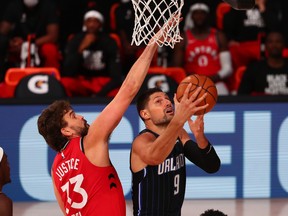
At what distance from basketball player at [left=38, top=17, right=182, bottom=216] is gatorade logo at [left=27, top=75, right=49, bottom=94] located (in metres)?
3.97

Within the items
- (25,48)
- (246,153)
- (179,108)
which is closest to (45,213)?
(246,153)

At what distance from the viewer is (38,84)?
32.8 ft

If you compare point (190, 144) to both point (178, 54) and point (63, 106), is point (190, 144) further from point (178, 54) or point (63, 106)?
point (178, 54)

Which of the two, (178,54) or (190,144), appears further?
(178,54)

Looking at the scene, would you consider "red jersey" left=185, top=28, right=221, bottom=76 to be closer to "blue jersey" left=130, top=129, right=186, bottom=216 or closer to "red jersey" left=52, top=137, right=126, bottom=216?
"blue jersey" left=130, top=129, right=186, bottom=216

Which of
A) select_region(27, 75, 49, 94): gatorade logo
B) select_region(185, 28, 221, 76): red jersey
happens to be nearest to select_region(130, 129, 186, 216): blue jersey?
select_region(27, 75, 49, 94): gatorade logo

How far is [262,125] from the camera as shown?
30.9 feet

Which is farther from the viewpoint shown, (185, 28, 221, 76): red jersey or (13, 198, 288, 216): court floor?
(185, 28, 221, 76): red jersey

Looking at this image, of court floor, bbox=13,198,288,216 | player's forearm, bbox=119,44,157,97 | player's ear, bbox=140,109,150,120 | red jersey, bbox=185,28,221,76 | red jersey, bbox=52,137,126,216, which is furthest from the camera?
red jersey, bbox=185,28,221,76

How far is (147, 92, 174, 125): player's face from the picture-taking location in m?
6.00

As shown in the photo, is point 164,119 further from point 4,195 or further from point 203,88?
point 4,195

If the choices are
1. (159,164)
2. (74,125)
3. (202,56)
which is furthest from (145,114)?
(202,56)

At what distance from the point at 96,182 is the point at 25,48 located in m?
5.72

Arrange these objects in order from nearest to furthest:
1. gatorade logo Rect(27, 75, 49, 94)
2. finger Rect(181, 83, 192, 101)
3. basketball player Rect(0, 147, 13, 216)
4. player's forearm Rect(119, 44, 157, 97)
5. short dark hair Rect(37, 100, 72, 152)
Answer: finger Rect(181, 83, 192, 101), basketball player Rect(0, 147, 13, 216), player's forearm Rect(119, 44, 157, 97), short dark hair Rect(37, 100, 72, 152), gatorade logo Rect(27, 75, 49, 94)
